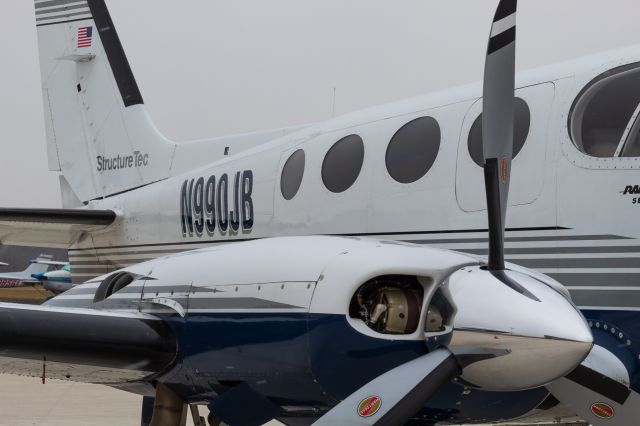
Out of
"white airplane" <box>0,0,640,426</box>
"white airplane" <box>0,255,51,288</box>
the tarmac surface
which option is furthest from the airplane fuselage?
"white airplane" <box>0,255,51,288</box>

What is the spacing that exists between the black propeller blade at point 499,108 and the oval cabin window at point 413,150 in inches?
53.6

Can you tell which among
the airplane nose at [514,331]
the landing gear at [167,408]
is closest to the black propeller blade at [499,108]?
the airplane nose at [514,331]

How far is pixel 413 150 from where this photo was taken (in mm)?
7645

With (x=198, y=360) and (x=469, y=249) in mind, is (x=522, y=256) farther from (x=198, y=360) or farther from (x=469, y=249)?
(x=198, y=360)

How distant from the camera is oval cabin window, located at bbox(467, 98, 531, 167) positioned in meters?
6.83

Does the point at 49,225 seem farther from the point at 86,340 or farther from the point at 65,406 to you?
the point at 65,406

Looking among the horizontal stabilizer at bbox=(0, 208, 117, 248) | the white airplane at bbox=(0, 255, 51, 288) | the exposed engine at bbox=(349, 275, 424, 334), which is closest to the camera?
the exposed engine at bbox=(349, 275, 424, 334)

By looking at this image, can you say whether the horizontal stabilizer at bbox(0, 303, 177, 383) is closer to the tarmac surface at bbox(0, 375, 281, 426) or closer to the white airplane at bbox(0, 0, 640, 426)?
the white airplane at bbox(0, 0, 640, 426)

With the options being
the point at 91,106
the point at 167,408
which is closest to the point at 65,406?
the point at 91,106

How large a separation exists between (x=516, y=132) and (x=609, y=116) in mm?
701

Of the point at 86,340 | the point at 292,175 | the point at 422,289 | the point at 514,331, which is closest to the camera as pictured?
the point at 514,331

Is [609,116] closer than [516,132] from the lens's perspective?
Yes

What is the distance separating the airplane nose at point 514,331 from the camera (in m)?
5.09

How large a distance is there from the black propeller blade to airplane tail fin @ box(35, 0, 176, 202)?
7.22 m
